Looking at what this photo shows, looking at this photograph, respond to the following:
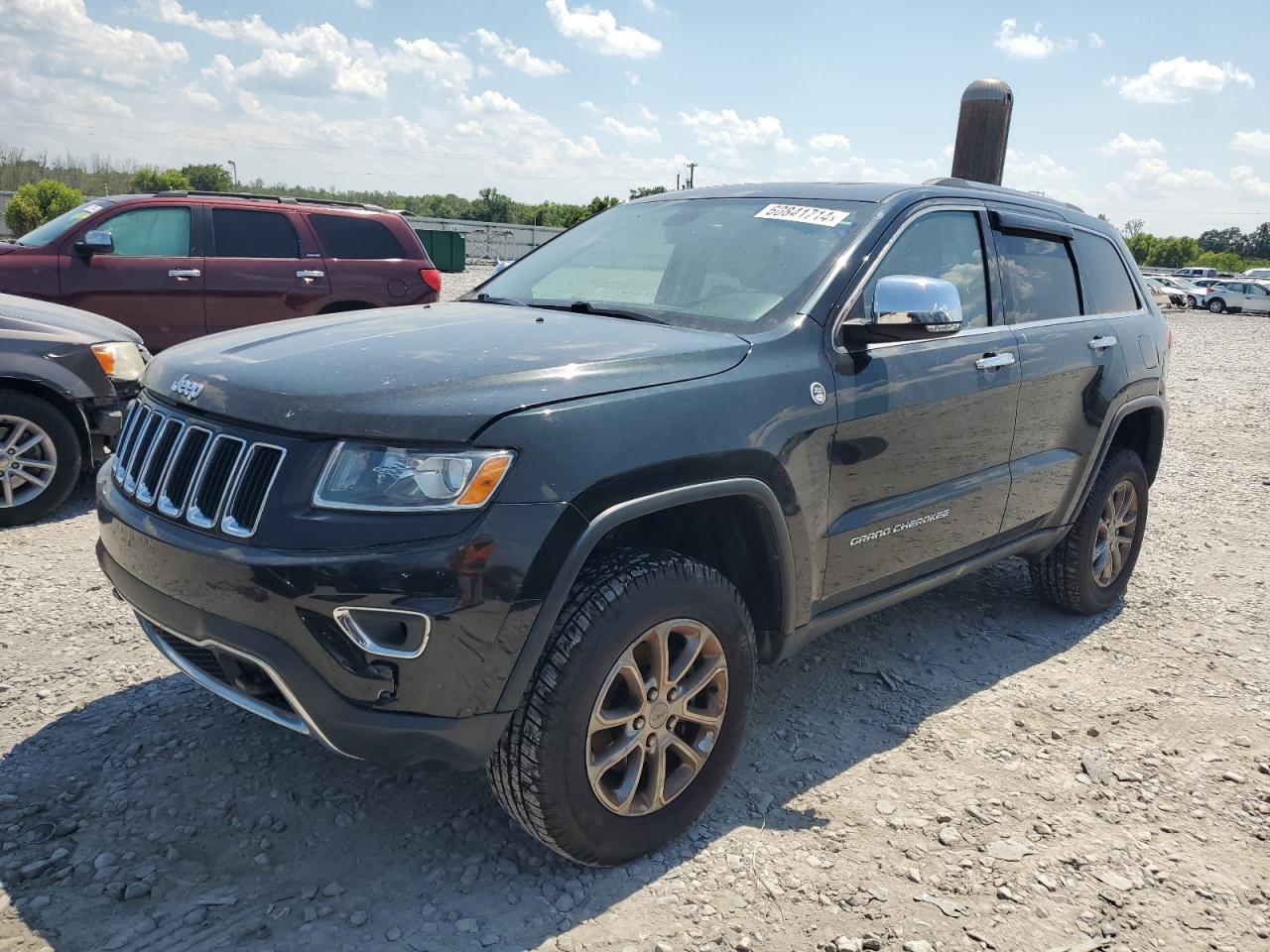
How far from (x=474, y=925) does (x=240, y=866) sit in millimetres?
681

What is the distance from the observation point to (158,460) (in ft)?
8.89

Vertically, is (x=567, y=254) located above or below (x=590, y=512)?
above

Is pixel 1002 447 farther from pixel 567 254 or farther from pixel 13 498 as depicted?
pixel 13 498

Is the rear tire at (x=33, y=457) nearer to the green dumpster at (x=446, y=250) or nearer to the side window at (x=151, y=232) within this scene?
the side window at (x=151, y=232)

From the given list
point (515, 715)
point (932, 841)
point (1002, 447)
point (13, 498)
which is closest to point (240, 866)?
point (515, 715)

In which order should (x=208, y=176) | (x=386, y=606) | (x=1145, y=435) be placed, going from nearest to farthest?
(x=386, y=606) → (x=1145, y=435) → (x=208, y=176)

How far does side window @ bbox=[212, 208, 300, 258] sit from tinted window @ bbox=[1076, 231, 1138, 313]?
6.55 meters

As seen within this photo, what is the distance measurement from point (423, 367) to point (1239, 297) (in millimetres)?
48779

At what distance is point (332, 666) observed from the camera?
2293mm

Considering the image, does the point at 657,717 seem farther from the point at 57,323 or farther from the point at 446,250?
the point at 446,250

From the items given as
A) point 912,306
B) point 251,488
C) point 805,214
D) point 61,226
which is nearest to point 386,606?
point 251,488

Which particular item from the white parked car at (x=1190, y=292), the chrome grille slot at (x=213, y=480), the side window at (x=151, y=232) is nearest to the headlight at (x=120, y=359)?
the side window at (x=151, y=232)

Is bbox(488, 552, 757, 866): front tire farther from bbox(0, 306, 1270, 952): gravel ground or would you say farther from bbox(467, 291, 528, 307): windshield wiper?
bbox(467, 291, 528, 307): windshield wiper

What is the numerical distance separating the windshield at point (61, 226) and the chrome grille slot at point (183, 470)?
6.53m
